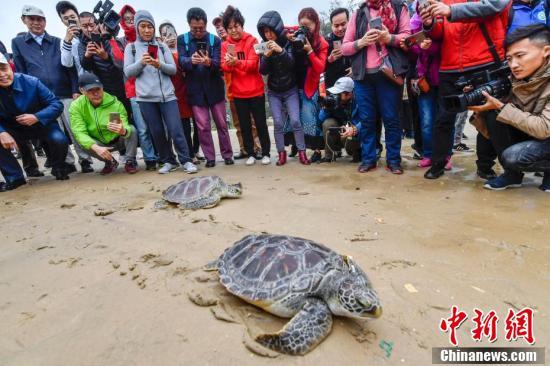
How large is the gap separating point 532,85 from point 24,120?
5.99m

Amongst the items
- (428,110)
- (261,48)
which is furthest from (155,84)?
(428,110)

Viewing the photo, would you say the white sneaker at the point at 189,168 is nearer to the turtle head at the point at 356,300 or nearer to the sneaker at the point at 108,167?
the sneaker at the point at 108,167

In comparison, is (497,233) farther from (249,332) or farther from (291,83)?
(291,83)

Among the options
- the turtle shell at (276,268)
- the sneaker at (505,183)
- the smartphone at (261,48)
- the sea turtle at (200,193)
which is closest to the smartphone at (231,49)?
the smartphone at (261,48)

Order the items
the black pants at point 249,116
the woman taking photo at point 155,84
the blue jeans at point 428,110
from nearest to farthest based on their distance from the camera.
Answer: the blue jeans at point 428,110 → the woman taking photo at point 155,84 → the black pants at point 249,116

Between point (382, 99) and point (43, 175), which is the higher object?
point (382, 99)

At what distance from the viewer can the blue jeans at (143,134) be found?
190 inches

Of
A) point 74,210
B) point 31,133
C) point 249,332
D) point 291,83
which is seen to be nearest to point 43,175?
point 31,133

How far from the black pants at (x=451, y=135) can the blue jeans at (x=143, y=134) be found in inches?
160

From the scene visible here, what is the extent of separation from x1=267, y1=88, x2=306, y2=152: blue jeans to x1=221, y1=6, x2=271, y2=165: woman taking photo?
0.79ft

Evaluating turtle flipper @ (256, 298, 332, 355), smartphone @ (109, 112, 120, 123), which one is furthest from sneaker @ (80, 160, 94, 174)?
turtle flipper @ (256, 298, 332, 355)

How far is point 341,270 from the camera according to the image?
5.37ft

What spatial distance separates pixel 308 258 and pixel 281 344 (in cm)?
44

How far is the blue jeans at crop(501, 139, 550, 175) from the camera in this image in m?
2.91
